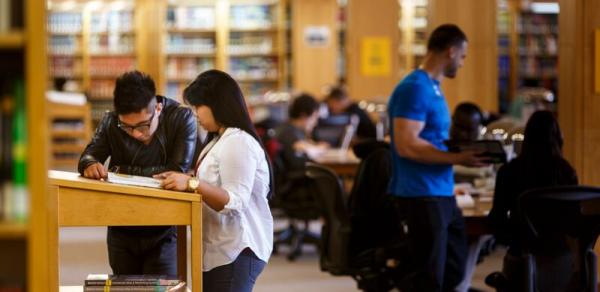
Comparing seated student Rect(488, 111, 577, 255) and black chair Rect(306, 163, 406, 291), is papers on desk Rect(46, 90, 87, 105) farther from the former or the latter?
seated student Rect(488, 111, 577, 255)

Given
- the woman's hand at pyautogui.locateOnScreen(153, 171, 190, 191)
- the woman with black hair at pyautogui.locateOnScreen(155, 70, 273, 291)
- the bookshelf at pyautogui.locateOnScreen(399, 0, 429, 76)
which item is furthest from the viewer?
the bookshelf at pyautogui.locateOnScreen(399, 0, 429, 76)

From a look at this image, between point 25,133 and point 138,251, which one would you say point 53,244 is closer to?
point 138,251

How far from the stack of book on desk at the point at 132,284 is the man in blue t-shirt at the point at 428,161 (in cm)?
177

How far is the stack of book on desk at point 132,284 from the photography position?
A: 153 inches

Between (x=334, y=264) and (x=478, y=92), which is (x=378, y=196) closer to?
(x=334, y=264)

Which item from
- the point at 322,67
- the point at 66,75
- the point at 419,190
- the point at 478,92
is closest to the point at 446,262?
the point at 419,190

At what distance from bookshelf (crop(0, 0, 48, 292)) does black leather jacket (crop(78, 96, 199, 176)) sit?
1.90m

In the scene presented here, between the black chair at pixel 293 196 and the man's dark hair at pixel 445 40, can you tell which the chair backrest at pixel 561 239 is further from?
the black chair at pixel 293 196

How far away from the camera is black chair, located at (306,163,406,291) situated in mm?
6043

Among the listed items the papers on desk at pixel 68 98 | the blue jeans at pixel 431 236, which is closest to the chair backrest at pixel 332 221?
the blue jeans at pixel 431 236

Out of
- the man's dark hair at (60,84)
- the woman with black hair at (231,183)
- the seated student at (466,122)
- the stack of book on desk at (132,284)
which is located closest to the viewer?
the stack of book on desk at (132,284)

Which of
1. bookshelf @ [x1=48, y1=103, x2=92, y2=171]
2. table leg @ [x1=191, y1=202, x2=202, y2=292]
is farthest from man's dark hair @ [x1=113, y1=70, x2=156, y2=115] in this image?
bookshelf @ [x1=48, y1=103, x2=92, y2=171]

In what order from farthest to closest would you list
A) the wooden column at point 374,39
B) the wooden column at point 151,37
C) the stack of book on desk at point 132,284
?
the wooden column at point 151,37
the wooden column at point 374,39
the stack of book on desk at point 132,284

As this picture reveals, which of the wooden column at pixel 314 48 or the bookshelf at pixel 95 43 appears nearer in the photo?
the wooden column at pixel 314 48
